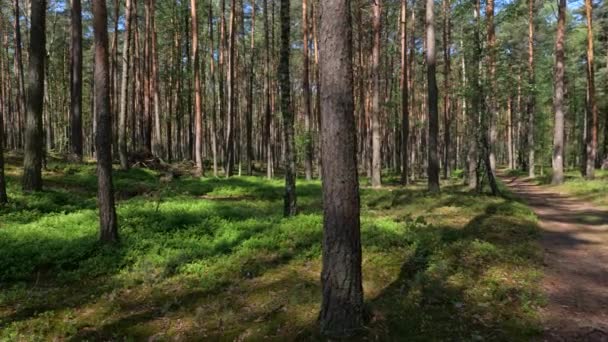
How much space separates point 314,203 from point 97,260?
26.6 ft

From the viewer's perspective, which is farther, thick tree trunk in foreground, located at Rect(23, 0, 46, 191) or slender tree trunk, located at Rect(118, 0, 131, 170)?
slender tree trunk, located at Rect(118, 0, 131, 170)

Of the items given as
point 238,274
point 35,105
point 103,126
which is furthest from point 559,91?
point 35,105

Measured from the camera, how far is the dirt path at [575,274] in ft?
18.2

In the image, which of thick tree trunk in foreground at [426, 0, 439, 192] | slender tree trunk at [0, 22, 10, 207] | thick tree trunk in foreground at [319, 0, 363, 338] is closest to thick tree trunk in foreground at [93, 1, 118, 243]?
slender tree trunk at [0, 22, 10, 207]

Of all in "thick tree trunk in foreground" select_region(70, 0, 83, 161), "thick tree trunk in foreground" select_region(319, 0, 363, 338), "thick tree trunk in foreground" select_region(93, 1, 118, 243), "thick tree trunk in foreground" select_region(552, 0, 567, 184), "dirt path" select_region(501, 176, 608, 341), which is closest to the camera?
"thick tree trunk in foreground" select_region(319, 0, 363, 338)

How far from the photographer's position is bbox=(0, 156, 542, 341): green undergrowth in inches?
237

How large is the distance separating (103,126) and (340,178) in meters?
6.47

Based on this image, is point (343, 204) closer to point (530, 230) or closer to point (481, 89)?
point (530, 230)

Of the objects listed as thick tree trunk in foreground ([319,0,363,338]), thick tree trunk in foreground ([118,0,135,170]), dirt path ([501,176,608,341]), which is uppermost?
thick tree trunk in foreground ([118,0,135,170])

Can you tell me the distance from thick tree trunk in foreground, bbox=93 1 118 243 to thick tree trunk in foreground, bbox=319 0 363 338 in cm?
603

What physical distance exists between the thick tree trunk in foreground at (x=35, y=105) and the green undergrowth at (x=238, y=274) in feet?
2.69

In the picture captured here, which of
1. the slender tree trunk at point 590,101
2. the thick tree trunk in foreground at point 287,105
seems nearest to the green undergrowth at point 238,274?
the thick tree trunk in foreground at point 287,105

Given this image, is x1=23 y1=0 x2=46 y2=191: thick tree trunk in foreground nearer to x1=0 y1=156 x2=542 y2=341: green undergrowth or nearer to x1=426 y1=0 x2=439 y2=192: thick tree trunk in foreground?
x1=0 y1=156 x2=542 y2=341: green undergrowth

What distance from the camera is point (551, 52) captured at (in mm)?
37844
